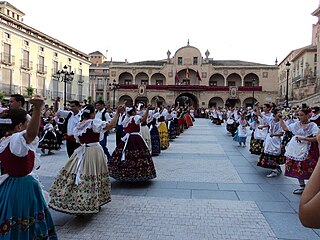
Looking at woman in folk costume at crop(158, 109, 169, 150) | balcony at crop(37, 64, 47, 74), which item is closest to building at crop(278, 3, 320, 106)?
woman in folk costume at crop(158, 109, 169, 150)

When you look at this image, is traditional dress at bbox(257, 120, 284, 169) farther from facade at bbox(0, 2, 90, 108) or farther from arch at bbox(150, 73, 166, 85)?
arch at bbox(150, 73, 166, 85)

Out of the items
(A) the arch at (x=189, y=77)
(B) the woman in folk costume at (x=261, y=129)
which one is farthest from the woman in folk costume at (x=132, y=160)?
(A) the arch at (x=189, y=77)

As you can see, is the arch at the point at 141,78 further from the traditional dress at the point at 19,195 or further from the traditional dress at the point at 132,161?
the traditional dress at the point at 19,195

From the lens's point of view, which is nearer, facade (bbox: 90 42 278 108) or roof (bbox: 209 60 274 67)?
facade (bbox: 90 42 278 108)

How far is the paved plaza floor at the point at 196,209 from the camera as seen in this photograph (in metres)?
4.07

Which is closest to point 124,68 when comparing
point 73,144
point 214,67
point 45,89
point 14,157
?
point 214,67

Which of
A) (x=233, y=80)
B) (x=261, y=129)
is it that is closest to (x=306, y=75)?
(x=233, y=80)

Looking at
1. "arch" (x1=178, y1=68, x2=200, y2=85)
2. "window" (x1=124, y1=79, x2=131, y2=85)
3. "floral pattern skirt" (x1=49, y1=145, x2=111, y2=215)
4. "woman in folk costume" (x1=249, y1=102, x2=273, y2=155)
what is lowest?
"floral pattern skirt" (x1=49, y1=145, x2=111, y2=215)

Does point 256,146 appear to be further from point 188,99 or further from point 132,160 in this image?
point 188,99

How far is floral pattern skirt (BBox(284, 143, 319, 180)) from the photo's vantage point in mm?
5922

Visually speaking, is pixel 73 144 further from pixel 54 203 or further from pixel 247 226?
pixel 247 226

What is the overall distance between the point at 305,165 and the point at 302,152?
251 millimetres

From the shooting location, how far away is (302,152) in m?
6.02

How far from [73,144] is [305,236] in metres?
4.57
